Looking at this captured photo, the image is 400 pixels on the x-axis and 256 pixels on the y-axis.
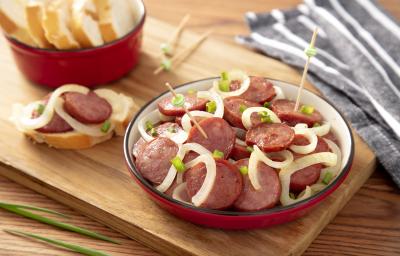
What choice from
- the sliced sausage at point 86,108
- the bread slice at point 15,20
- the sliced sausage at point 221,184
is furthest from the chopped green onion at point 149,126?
the bread slice at point 15,20

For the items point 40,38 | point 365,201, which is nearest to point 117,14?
point 40,38

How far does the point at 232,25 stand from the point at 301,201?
5.51 ft

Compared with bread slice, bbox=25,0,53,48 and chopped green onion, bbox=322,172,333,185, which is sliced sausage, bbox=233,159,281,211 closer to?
chopped green onion, bbox=322,172,333,185

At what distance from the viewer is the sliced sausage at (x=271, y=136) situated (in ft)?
7.92

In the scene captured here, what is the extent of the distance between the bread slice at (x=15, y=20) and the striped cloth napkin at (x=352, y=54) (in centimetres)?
111

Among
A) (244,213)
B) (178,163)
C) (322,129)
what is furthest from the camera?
(322,129)

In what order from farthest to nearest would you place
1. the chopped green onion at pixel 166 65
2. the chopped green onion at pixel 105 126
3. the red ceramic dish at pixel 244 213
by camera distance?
1. the chopped green onion at pixel 166 65
2. the chopped green onion at pixel 105 126
3. the red ceramic dish at pixel 244 213

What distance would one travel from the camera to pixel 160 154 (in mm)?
2469

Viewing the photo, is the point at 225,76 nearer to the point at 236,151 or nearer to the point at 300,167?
the point at 236,151

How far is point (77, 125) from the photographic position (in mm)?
2838

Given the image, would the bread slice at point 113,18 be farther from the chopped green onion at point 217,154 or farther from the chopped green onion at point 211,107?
the chopped green onion at point 217,154

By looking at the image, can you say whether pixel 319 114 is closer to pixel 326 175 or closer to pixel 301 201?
pixel 326 175

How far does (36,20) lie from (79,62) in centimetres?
27

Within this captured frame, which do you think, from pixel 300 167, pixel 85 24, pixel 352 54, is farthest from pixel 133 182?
pixel 352 54
